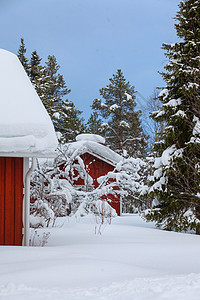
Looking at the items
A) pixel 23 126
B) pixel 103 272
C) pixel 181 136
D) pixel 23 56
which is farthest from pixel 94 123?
pixel 103 272

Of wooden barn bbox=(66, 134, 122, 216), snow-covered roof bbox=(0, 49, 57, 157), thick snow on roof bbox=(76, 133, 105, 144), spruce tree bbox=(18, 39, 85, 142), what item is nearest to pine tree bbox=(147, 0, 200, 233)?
snow-covered roof bbox=(0, 49, 57, 157)

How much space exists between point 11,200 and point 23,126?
1.57 m

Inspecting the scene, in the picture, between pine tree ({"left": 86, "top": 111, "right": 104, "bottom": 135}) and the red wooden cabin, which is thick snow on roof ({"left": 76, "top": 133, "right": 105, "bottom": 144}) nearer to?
the red wooden cabin

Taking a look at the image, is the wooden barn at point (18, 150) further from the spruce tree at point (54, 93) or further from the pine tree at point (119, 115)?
the pine tree at point (119, 115)

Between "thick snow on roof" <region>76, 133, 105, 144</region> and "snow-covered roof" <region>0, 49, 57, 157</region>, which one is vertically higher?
"thick snow on roof" <region>76, 133, 105, 144</region>

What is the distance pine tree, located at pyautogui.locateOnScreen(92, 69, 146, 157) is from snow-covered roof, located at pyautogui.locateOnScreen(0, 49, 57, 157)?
2063cm

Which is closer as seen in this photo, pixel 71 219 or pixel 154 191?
pixel 154 191

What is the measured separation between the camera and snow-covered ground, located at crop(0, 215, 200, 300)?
3709 mm

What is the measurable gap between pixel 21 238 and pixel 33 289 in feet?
12.0

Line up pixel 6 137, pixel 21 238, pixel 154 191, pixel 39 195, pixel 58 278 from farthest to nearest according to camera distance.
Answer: pixel 39 195 < pixel 154 191 < pixel 21 238 < pixel 6 137 < pixel 58 278

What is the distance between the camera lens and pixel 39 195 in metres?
12.2

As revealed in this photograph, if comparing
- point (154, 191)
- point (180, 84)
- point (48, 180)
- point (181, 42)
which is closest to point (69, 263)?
point (154, 191)

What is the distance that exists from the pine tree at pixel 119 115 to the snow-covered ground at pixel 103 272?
2157cm

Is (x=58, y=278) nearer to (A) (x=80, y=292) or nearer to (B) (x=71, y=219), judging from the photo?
(A) (x=80, y=292)
